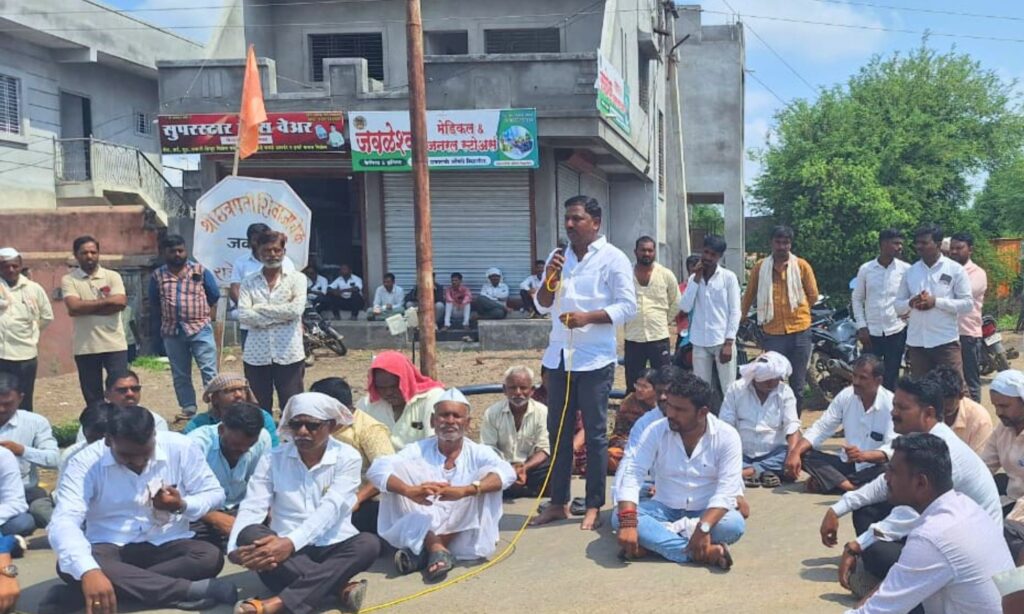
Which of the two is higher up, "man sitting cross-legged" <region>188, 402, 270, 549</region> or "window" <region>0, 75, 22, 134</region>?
"window" <region>0, 75, 22, 134</region>

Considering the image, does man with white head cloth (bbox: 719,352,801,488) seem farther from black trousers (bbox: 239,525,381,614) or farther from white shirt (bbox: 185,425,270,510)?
white shirt (bbox: 185,425,270,510)

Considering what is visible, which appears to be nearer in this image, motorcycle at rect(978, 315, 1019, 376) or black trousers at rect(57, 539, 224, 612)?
black trousers at rect(57, 539, 224, 612)

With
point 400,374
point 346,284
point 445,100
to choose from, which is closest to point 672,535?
point 400,374

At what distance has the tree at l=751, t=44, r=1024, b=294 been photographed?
19891mm

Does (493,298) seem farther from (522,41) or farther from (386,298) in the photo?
(522,41)

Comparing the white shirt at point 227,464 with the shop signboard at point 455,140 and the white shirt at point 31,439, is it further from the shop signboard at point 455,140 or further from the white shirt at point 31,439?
the shop signboard at point 455,140

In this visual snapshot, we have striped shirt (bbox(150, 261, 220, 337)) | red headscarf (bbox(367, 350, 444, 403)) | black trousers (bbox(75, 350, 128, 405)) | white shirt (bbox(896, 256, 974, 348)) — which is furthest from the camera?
striped shirt (bbox(150, 261, 220, 337))

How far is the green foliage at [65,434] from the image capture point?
860 centimetres

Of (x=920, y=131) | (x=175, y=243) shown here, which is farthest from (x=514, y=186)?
(x=920, y=131)

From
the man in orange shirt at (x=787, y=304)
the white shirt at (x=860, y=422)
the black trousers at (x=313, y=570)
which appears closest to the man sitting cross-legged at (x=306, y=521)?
the black trousers at (x=313, y=570)

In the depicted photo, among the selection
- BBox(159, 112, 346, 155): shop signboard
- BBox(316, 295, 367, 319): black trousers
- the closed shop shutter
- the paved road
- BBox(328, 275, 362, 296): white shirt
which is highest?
BBox(159, 112, 346, 155): shop signboard

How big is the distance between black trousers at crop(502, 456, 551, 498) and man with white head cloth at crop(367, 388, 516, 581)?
122 centimetres

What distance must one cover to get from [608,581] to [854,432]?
2417 mm

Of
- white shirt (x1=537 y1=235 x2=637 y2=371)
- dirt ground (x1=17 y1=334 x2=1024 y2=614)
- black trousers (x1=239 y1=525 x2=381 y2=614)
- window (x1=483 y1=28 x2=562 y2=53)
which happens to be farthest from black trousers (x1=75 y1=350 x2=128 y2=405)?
window (x1=483 y1=28 x2=562 y2=53)
